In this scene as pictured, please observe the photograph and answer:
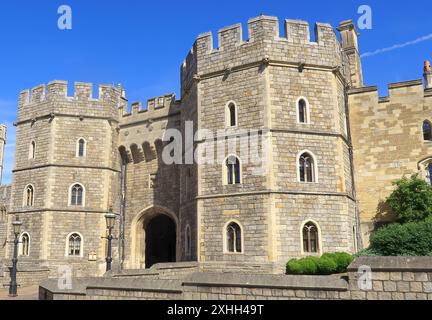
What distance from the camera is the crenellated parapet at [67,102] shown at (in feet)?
78.2

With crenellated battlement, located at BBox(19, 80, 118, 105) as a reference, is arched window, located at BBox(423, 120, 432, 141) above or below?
below

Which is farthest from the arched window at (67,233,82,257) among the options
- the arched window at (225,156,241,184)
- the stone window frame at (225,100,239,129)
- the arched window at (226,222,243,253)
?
the stone window frame at (225,100,239,129)

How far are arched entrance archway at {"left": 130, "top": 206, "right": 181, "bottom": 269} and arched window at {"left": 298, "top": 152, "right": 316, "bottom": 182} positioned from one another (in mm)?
7532

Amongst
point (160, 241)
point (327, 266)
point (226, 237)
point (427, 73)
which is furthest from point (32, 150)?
point (427, 73)

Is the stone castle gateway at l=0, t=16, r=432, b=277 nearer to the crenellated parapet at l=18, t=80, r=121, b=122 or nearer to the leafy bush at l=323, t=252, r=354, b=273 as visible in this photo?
the crenellated parapet at l=18, t=80, r=121, b=122

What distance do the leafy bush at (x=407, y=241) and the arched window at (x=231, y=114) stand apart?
22.9ft

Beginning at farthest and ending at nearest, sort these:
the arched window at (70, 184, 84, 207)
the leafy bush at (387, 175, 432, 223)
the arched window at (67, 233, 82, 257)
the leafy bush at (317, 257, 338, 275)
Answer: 1. the arched window at (70, 184, 84, 207)
2. the arched window at (67, 233, 82, 257)
3. the leafy bush at (387, 175, 432, 223)
4. the leafy bush at (317, 257, 338, 275)

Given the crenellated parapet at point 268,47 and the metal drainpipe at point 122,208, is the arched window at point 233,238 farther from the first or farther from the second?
the metal drainpipe at point 122,208

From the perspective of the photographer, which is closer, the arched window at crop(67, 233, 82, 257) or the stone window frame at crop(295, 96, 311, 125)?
the stone window frame at crop(295, 96, 311, 125)

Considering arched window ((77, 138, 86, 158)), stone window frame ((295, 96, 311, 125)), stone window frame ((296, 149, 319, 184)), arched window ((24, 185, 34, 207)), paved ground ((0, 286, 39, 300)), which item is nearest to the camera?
paved ground ((0, 286, 39, 300))

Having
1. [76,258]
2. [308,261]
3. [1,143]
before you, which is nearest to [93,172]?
[76,258]

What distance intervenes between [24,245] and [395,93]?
20.0m

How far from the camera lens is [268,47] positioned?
56.6 feet

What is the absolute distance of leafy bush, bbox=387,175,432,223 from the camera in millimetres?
17781
